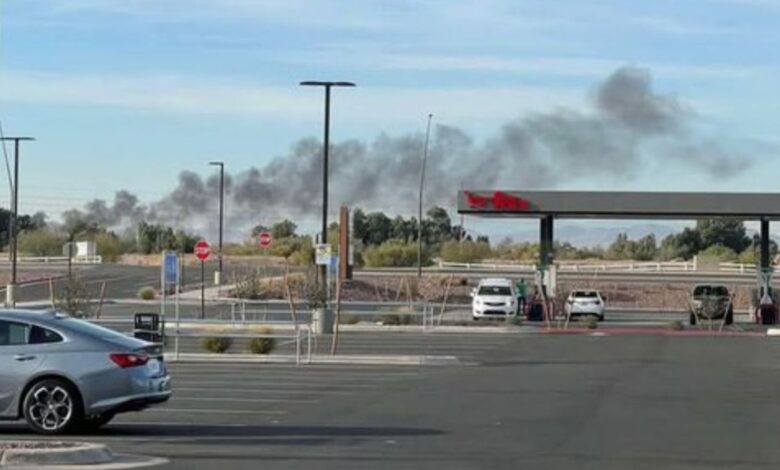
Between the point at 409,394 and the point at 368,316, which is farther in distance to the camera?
the point at 368,316

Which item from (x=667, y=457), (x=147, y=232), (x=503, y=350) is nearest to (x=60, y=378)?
(x=667, y=457)

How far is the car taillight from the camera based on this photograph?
714 inches

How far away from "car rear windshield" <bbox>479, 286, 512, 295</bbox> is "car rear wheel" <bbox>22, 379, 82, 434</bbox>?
40.9 metres

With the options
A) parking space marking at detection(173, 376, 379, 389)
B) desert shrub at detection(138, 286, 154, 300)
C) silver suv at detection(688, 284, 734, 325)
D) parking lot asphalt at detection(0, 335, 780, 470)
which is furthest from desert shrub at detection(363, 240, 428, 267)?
parking space marking at detection(173, 376, 379, 389)

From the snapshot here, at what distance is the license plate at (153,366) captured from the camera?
729 inches

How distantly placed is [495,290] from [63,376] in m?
41.5

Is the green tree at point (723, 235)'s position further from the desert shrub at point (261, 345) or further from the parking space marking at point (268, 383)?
the parking space marking at point (268, 383)

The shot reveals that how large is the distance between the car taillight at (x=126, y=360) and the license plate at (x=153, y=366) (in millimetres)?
174

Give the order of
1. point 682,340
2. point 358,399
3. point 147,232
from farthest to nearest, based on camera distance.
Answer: point 147,232
point 682,340
point 358,399

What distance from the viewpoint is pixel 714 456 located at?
55.0ft

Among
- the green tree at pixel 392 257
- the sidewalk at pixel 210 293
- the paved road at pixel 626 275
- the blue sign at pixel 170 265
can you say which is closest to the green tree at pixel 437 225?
the green tree at pixel 392 257

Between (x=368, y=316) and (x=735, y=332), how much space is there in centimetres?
1278

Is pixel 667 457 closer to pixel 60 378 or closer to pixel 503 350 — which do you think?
pixel 60 378

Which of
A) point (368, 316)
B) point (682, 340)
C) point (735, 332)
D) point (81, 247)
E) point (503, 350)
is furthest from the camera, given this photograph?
point (81, 247)
